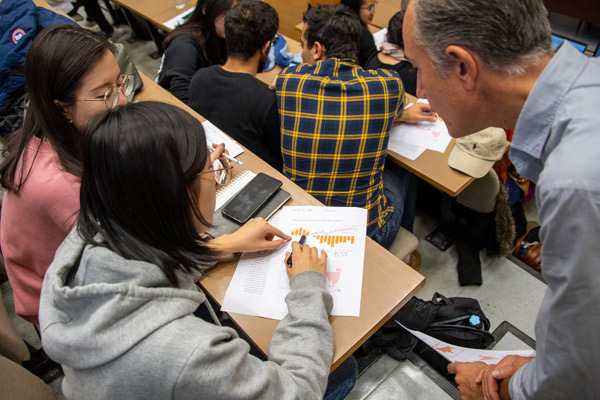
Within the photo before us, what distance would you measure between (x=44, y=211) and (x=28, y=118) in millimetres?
330

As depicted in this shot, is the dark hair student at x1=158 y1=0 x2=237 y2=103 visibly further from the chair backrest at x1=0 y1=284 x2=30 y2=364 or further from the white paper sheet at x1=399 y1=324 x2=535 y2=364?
the white paper sheet at x1=399 y1=324 x2=535 y2=364

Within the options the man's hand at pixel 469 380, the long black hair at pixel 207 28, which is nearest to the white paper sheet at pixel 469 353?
the man's hand at pixel 469 380

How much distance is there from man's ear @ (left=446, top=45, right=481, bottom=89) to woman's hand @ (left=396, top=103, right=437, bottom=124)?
942 millimetres

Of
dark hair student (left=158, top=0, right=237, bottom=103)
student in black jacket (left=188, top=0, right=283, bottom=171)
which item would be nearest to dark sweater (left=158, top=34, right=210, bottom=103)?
dark hair student (left=158, top=0, right=237, bottom=103)

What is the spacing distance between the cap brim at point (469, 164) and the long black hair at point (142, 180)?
1140 millimetres

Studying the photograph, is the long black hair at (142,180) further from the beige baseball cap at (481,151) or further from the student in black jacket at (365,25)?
the student in black jacket at (365,25)

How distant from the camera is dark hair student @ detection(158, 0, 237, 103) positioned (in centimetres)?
228

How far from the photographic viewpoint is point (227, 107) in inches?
71.2

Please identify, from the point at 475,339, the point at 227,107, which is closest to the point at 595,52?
the point at 475,339

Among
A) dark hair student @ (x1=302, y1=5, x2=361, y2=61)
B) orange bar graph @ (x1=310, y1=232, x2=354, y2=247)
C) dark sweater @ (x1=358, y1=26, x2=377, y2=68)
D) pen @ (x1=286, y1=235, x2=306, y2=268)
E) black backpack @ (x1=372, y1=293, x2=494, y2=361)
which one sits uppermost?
dark hair student @ (x1=302, y1=5, x2=361, y2=61)

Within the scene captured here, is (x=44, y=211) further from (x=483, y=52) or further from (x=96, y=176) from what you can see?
(x=483, y=52)

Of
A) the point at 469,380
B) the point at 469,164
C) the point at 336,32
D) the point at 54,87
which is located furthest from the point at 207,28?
the point at 469,380

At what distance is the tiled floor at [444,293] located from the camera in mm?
1756

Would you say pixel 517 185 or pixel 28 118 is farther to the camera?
pixel 517 185
